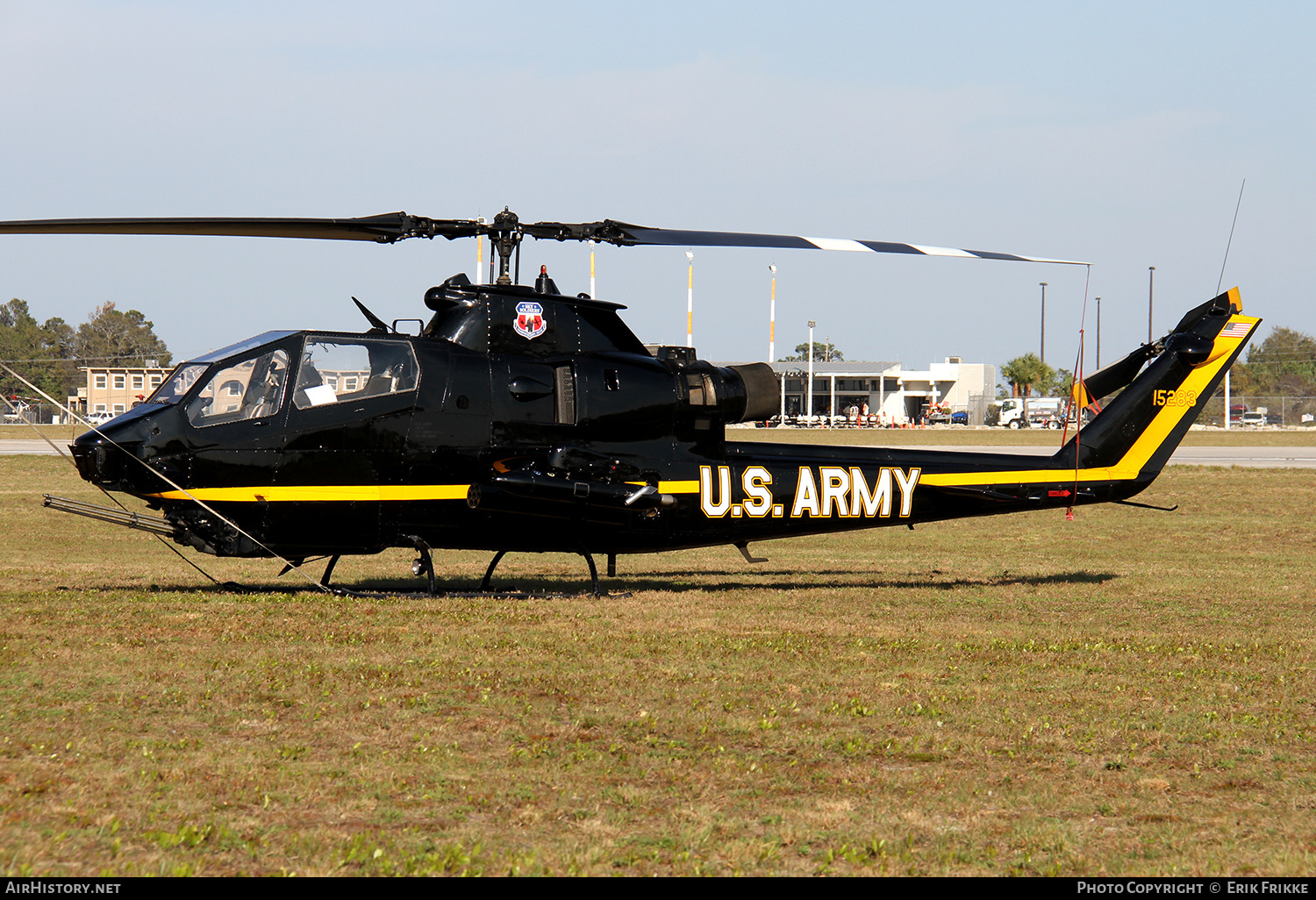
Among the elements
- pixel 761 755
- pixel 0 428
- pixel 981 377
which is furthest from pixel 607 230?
pixel 981 377

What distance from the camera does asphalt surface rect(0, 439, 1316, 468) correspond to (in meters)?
40.0

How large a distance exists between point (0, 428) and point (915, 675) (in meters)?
86.4

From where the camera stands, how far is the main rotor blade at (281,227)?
1110 cm

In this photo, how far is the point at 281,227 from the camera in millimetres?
11703

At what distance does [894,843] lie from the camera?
5.59m

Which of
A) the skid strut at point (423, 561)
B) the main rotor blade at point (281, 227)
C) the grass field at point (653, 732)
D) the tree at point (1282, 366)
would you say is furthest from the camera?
the tree at point (1282, 366)

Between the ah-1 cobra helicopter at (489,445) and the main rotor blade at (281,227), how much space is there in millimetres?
30

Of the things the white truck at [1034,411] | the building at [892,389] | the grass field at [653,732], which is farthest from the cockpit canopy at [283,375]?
the building at [892,389]

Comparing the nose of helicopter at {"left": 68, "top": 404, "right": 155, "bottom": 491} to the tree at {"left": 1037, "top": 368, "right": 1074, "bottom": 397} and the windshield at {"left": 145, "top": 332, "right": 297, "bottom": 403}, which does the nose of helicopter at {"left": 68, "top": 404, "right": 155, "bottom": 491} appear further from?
the tree at {"left": 1037, "top": 368, "right": 1074, "bottom": 397}

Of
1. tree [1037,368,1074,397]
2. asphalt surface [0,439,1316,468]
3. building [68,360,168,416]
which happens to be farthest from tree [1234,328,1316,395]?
building [68,360,168,416]

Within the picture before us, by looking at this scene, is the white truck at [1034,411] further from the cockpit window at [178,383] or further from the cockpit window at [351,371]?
the cockpit window at [178,383]

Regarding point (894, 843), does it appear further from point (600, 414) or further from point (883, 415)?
point (883, 415)

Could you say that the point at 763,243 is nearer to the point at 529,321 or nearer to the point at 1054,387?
the point at 529,321

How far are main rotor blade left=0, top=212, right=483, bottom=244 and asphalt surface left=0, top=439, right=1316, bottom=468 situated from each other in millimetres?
25758
